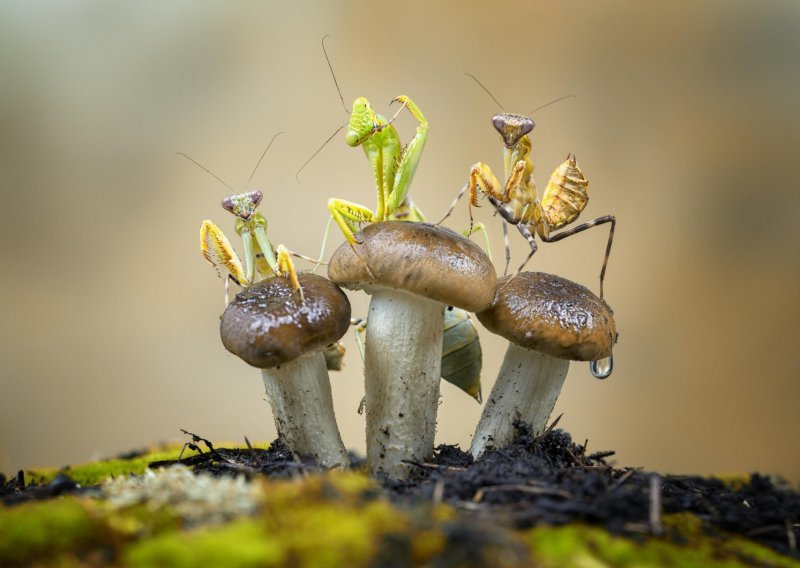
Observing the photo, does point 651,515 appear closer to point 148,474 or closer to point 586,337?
point 586,337

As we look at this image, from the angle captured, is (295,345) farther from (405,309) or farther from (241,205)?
(241,205)

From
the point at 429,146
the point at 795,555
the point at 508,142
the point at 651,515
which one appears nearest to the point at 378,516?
the point at 651,515

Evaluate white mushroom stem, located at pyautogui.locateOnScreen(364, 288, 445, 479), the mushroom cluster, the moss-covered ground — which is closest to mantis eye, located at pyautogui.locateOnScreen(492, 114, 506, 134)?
the mushroom cluster

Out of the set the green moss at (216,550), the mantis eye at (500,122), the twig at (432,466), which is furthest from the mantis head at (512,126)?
the green moss at (216,550)

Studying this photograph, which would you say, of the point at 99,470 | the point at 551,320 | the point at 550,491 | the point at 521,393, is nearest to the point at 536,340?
the point at 551,320

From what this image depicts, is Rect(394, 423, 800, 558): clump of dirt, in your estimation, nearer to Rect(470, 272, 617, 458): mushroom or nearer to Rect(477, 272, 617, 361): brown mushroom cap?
Rect(470, 272, 617, 458): mushroom

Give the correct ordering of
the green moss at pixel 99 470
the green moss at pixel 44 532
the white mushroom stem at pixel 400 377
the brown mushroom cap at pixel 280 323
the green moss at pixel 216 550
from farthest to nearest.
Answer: the green moss at pixel 99 470 → the white mushroom stem at pixel 400 377 → the brown mushroom cap at pixel 280 323 → the green moss at pixel 44 532 → the green moss at pixel 216 550

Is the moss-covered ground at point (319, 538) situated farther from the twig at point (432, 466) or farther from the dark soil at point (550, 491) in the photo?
the twig at point (432, 466)
